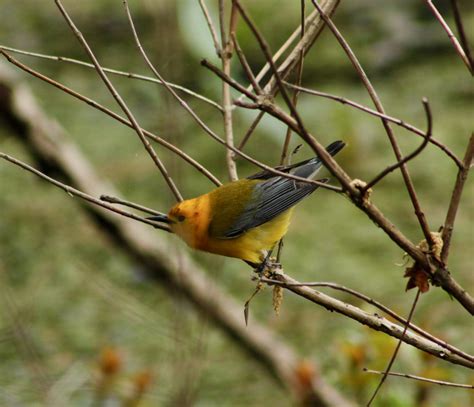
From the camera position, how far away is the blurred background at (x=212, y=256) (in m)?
3.51

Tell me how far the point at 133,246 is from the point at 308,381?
1.13 meters

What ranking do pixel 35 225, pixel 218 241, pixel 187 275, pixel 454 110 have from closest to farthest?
pixel 218 241 → pixel 187 275 → pixel 35 225 → pixel 454 110

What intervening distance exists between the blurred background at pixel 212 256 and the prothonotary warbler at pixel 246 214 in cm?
33

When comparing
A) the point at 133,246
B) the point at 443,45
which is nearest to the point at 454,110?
the point at 443,45

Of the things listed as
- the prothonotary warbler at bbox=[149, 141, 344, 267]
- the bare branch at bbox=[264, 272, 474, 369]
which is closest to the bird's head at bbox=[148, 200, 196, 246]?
the prothonotary warbler at bbox=[149, 141, 344, 267]

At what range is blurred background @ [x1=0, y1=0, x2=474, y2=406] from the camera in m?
3.51

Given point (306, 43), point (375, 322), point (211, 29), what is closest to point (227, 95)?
point (211, 29)

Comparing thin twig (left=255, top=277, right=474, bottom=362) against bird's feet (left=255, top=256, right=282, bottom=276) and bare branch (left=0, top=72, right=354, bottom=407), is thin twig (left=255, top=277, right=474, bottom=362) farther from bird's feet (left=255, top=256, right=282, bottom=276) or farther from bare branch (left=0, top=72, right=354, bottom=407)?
bare branch (left=0, top=72, right=354, bottom=407)

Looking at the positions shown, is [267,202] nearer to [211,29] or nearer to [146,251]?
[211,29]

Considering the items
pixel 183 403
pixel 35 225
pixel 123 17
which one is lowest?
pixel 183 403

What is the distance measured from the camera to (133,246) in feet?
13.1

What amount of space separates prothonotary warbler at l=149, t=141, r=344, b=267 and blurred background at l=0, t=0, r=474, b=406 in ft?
1.08

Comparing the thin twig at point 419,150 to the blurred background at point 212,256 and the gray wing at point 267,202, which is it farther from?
the blurred background at point 212,256

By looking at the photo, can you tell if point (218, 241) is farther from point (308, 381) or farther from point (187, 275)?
point (187, 275)
